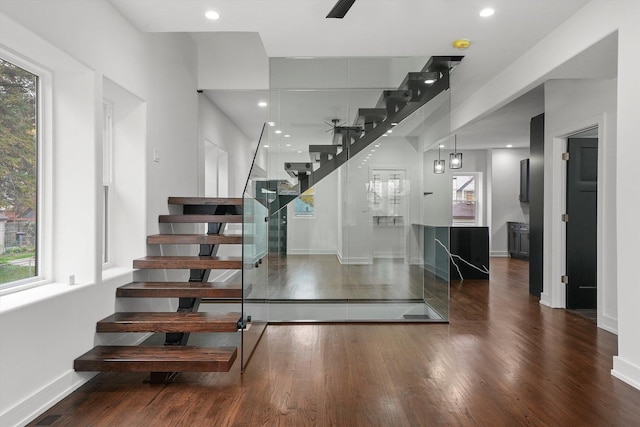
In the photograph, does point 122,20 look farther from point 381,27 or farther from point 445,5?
point 445,5

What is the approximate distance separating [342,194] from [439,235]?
1.25 metres

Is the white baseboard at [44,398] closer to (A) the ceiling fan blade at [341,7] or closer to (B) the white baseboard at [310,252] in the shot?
(B) the white baseboard at [310,252]

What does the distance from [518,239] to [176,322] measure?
941 centimetres

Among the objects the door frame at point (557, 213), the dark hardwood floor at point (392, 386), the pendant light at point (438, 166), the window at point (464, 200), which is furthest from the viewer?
the window at point (464, 200)

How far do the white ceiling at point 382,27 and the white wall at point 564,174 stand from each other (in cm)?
66

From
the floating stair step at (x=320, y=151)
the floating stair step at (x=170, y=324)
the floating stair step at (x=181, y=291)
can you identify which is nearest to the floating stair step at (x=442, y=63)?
the floating stair step at (x=320, y=151)

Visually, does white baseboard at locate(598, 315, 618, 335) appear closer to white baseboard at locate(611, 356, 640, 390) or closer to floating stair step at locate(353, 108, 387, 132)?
white baseboard at locate(611, 356, 640, 390)

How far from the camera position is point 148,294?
3287 millimetres

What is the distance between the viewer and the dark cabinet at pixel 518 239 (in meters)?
9.70

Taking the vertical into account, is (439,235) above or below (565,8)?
below

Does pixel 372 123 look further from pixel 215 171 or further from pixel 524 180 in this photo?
pixel 524 180

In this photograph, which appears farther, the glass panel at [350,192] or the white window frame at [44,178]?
the glass panel at [350,192]

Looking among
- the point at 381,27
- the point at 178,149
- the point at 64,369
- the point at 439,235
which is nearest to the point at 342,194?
the point at 439,235

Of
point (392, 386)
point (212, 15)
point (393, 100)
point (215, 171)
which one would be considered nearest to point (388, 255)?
point (393, 100)
